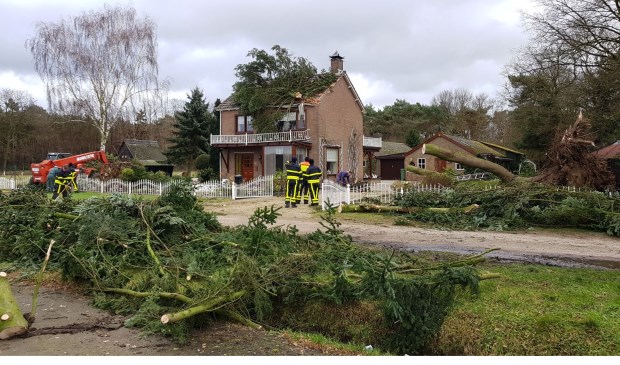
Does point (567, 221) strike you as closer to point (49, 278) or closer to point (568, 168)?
point (568, 168)

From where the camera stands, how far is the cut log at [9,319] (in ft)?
14.7

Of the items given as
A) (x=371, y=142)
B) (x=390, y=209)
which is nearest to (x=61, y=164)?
(x=390, y=209)

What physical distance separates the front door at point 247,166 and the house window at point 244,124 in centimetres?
167

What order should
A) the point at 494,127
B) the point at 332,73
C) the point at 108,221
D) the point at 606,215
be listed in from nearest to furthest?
1. the point at 108,221
2. the point at 606,215
3. the point at 332,73
4. the point at 494,127

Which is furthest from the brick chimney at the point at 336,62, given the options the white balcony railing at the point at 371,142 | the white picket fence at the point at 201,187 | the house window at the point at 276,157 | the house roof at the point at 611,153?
the house roof at the point at 611,153

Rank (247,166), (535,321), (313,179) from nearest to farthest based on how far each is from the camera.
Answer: (535,321), (313,179), (247,166)

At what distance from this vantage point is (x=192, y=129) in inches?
1610

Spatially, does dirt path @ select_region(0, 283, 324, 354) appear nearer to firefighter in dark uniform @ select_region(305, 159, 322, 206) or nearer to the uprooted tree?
firefighter in dark uniform @ select_region(305, 159, 322, 206)

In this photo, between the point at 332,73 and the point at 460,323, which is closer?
the point at 460,323

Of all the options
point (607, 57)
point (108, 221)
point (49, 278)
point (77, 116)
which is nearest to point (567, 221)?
point (108, 221)

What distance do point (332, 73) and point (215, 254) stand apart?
1138 inches

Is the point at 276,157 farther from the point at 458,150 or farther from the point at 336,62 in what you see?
the point at 458,150

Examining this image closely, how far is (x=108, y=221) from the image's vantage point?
742 centimetres

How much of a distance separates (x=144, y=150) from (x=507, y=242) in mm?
43117
